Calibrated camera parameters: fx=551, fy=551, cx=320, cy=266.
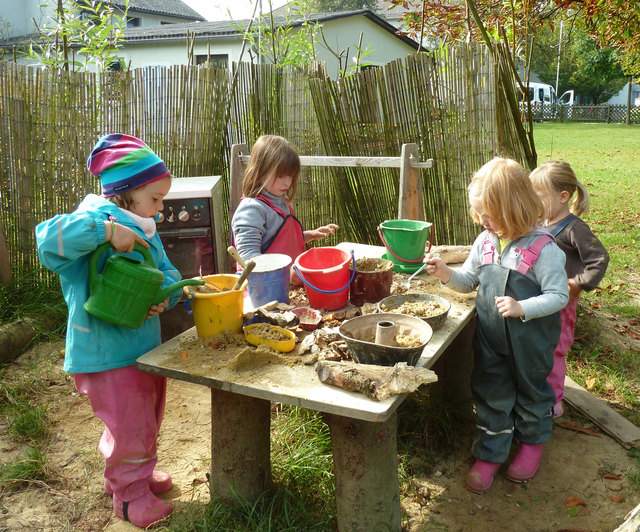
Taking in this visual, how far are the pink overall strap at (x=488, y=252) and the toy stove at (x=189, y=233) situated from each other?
1962 millimetres

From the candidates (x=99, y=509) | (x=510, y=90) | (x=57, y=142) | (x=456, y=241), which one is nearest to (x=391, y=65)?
(x=510, y=90)

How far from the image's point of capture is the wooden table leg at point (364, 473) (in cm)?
199

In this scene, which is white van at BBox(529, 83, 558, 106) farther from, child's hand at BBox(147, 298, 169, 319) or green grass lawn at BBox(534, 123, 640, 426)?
child's hand at BBox(147, 298, 169, 319)

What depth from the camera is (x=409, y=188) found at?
3.74 metres

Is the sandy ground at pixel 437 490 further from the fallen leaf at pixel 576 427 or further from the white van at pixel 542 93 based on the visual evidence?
the white van at pixel 542 93

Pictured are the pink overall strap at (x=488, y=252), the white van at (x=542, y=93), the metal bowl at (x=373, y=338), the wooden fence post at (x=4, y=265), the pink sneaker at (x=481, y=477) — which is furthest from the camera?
the white van at (x=542, y=93)

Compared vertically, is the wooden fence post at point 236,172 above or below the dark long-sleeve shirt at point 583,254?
above

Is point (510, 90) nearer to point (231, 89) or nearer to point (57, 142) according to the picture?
point (231, 89)

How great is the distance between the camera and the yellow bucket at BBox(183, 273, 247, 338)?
6.63ft

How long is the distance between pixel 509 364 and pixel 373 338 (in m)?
0.87

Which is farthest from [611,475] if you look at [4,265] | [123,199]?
[4,265]

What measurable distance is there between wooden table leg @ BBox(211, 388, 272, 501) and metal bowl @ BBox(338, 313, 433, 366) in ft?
1.98

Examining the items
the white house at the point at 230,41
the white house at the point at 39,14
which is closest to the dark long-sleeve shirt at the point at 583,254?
the white house at the point at 230,41

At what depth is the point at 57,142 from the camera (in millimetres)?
4613
